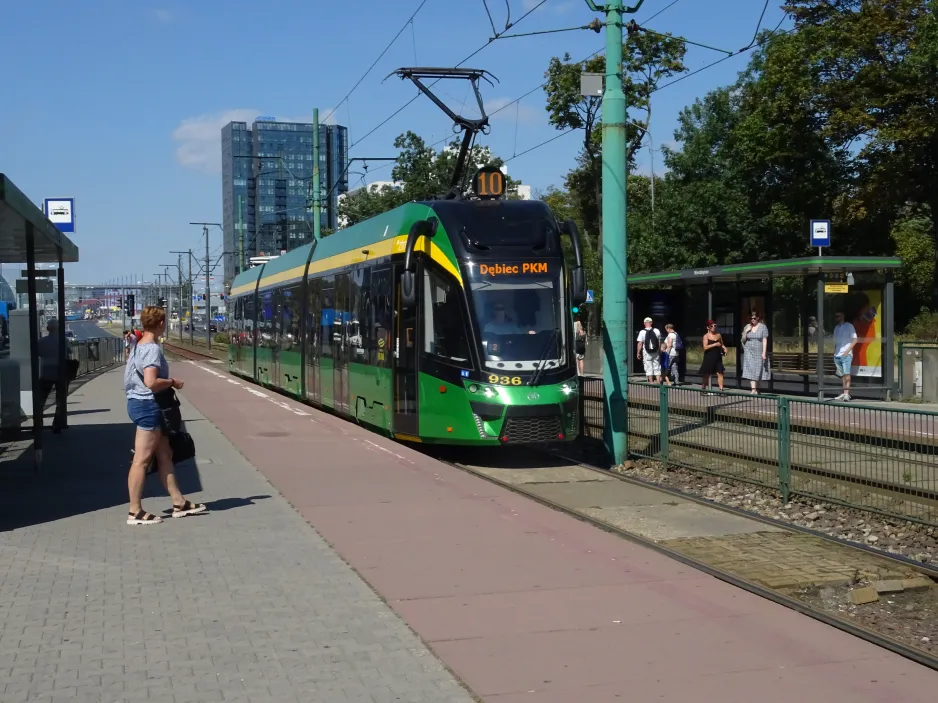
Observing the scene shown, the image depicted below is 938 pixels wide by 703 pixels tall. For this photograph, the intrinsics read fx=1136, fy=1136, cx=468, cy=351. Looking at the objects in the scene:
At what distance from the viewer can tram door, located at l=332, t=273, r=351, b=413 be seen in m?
18.3

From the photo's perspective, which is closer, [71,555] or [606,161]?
[71,555]

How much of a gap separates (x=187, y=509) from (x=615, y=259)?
6425mm

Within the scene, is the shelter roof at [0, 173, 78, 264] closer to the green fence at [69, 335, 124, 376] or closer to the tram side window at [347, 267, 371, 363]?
the tram side window at [347, 267, 371, 363]

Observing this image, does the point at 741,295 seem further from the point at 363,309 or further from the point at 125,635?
the point at 125,635

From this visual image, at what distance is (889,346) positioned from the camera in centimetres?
2130

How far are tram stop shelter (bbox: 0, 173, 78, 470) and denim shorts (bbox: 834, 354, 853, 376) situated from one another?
534 inches

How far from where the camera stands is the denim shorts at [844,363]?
69.1 ft

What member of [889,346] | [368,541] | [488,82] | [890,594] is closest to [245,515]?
[368,541]

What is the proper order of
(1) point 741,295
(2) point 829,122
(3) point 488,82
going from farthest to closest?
1. (2) point 829,122
2. (1) point 741,295
3. (3) point 488,82

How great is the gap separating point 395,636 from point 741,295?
1952cm

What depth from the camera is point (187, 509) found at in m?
9.77

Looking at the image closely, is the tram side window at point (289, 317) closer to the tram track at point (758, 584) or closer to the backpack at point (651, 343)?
the backpack at point (651, 343)

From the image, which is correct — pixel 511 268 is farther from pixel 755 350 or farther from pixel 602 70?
pixel 602 70

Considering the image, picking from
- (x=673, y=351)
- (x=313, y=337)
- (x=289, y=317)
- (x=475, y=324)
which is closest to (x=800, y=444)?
(x=475, y=324)
